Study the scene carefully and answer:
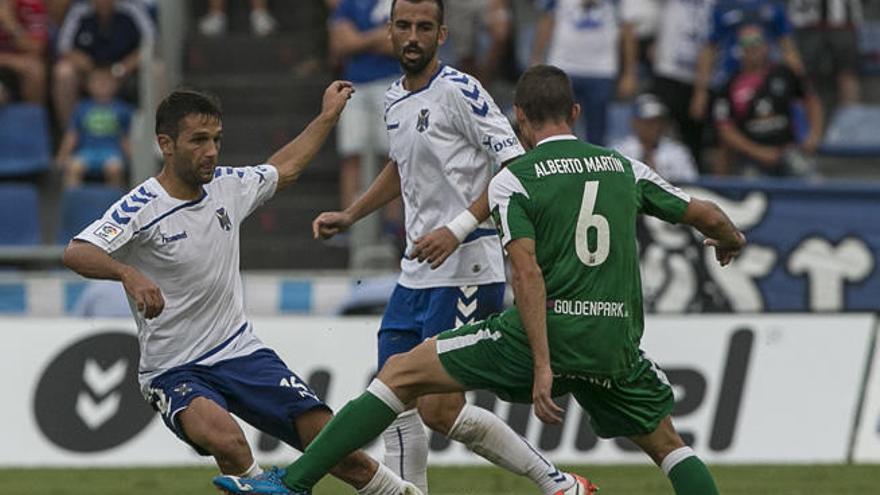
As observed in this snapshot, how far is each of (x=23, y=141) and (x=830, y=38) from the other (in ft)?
24.8

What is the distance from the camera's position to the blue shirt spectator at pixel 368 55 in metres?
17.3

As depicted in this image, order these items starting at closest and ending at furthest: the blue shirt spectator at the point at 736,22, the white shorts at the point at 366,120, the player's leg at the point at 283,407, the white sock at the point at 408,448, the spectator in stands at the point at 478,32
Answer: the player's leg at the point at 283,407 < the white sock at the point at 408,448 < the white shorts at the point at 366,120 < the blue shirt spectator at the point at 736,22 < the spectator in stands at the point at 478,32

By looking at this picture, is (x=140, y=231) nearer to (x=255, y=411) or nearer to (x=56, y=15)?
(x=255, y=411)

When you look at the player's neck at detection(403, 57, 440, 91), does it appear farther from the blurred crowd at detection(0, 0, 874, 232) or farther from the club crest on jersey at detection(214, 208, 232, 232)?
the blurred crowd at detection(0, 0, 874, 232)

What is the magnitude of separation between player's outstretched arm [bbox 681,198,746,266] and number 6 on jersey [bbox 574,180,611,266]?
0.43 metres

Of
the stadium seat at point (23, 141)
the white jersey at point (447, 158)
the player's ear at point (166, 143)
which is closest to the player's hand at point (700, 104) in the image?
the stadium seat at point (23, 141)

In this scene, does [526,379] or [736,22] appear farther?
[736,22]

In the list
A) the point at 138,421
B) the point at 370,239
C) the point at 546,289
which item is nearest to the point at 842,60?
the point at 370,239

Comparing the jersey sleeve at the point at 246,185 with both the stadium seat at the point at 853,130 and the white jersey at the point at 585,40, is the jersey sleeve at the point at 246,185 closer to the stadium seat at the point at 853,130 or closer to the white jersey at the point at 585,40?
the white jersey at the point at 585,40

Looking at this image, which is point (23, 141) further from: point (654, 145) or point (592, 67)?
point (654, 145)

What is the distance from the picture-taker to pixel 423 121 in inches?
380

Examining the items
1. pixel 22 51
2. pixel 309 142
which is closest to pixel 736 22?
pixel 22 51

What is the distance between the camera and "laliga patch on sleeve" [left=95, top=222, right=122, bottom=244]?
8.77 metres

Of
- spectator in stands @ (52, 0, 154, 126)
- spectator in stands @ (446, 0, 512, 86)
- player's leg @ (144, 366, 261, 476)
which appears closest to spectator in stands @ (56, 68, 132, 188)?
spectator in stands @ (52, 0, 154, 126)
